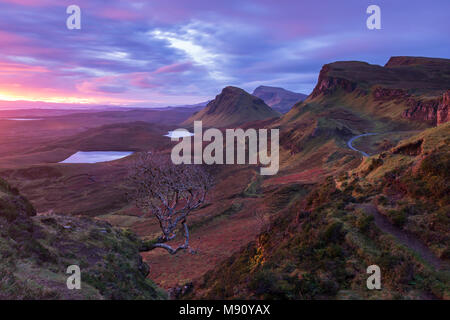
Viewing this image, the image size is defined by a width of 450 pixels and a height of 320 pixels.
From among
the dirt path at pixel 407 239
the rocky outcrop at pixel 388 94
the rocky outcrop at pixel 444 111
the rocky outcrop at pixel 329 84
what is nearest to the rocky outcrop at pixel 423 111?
the rocky outcrop at pixel 444 111

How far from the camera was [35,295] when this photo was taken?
21.0 feet

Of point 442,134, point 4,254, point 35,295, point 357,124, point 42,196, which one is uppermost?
point 357,124

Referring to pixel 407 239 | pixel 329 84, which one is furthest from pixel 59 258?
pixel 329 84

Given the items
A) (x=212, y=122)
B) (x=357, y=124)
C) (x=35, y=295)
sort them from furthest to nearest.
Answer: (x=212, y=122), (x=357, y=124), (x=35, y=295)

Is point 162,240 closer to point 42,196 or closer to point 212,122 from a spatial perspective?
point 42,196

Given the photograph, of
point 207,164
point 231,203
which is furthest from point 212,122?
point 231,203

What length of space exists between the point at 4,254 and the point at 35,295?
2.44 meters

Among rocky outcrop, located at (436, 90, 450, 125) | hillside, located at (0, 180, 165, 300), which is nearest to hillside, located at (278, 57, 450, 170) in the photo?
rocky outcrop, located at (436, 90, 450, 125)

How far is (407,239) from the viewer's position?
28.2 ft

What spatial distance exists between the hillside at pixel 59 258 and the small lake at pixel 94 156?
9966cm

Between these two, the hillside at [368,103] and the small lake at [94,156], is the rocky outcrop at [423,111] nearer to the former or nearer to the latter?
the hillside at [368,103]

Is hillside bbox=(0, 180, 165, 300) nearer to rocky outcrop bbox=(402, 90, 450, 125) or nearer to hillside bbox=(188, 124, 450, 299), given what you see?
hillside bbox=(188, 124, 450, 299)

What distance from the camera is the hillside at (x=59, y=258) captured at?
699 centimetres
